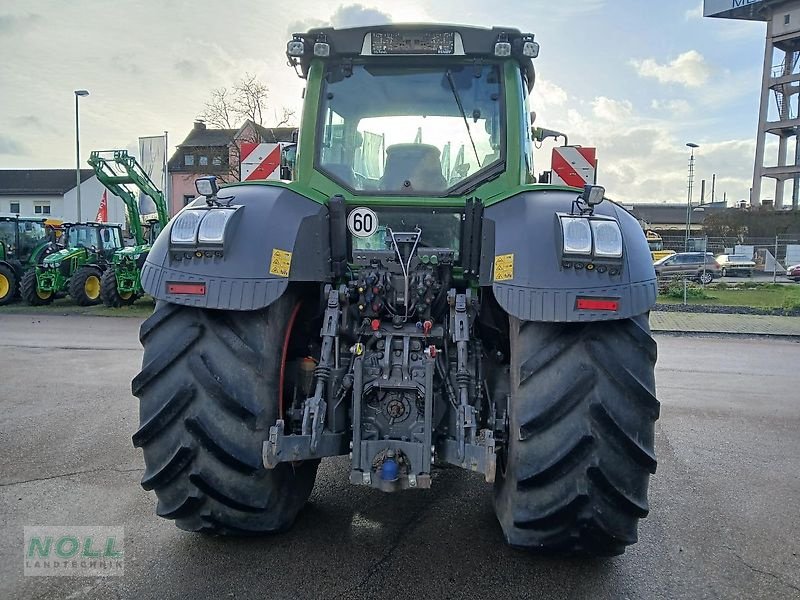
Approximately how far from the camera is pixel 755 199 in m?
57.6

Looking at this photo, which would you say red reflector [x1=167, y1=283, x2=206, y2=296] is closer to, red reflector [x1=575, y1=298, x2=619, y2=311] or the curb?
red reflector [x1=575, y1=298, x2=619, y2=311]

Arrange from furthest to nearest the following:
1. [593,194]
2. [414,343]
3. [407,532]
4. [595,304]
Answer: [407,532] → [414,343] → [593,194] → [595,304]

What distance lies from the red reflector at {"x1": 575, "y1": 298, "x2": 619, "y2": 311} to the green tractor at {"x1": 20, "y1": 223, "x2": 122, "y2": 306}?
681 inches

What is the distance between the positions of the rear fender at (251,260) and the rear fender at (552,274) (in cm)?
100

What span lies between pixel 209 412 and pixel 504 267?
158 centimetres

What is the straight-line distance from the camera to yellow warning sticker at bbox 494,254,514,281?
306cm

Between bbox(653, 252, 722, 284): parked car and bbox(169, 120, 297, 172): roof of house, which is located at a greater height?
bbox(169, 120, 297, 172): roof of house

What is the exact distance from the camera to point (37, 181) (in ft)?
194

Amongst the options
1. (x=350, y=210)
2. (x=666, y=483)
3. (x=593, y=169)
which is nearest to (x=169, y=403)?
(x=350, y=210)

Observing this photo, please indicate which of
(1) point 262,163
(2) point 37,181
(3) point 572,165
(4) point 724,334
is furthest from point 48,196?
(3) point 572,165

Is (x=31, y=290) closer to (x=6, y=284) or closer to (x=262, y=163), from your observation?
(x=6, y=284)

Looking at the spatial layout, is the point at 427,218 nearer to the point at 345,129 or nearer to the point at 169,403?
the point at 345,129

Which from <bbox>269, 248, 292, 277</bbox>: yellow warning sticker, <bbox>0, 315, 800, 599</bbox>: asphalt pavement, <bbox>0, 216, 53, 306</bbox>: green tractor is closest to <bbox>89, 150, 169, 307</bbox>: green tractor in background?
<bbox>0, 216, 53, 306</bbox>: green tractor

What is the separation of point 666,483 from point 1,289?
1904 cm
